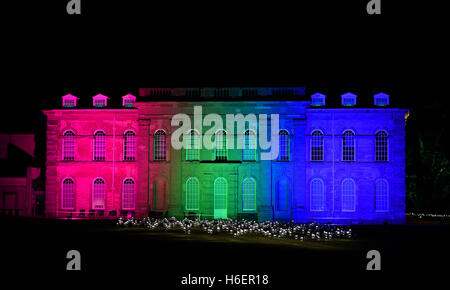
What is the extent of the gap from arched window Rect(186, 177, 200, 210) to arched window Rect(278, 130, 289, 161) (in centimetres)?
761

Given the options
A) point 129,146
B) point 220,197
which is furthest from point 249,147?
→ point 129,146

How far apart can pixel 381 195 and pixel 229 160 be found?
13507 mm

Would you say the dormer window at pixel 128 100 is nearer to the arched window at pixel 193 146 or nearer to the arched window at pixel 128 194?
the arched window at pixel 193 146

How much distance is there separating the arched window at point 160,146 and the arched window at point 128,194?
11.8 ft

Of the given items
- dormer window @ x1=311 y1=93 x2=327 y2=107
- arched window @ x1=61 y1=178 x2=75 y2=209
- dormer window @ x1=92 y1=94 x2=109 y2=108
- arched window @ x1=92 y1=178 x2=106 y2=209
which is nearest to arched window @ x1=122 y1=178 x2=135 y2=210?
arched window @ x1=92 y1=178 x2=106 y2=209

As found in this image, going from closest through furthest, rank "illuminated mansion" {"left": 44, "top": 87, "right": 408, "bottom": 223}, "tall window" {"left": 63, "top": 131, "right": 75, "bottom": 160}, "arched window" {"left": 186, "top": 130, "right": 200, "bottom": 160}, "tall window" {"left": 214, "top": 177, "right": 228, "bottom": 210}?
"illuminated mansion" {"left": 44, "top": 87, "right": 408, "bottom": 223} → "tall window" {"left": 214, "top": 177, "right": 228, "bottom": 210} → "arched window" {"left": 186, "top": 130, "right": 200, "bottom": 160} → "tall window" {"left": 63, "top": 131, "right": 75, "bottom": 160}

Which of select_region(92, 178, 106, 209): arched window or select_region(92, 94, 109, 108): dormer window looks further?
select_region(92, 94, 109, 108): dormer window

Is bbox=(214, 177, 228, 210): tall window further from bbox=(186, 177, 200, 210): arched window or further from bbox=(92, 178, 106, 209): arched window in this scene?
bbox=(92, 178, 106, 209): arched window

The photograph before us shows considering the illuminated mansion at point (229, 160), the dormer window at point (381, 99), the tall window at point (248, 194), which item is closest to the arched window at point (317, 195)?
the illuminated mansion at point (229, 160)

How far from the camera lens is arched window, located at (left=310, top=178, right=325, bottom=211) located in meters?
42.9

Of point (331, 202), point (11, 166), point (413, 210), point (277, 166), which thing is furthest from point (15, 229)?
point (413, 210)

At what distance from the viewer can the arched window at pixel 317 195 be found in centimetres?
4288

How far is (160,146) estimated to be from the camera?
4275 cm
